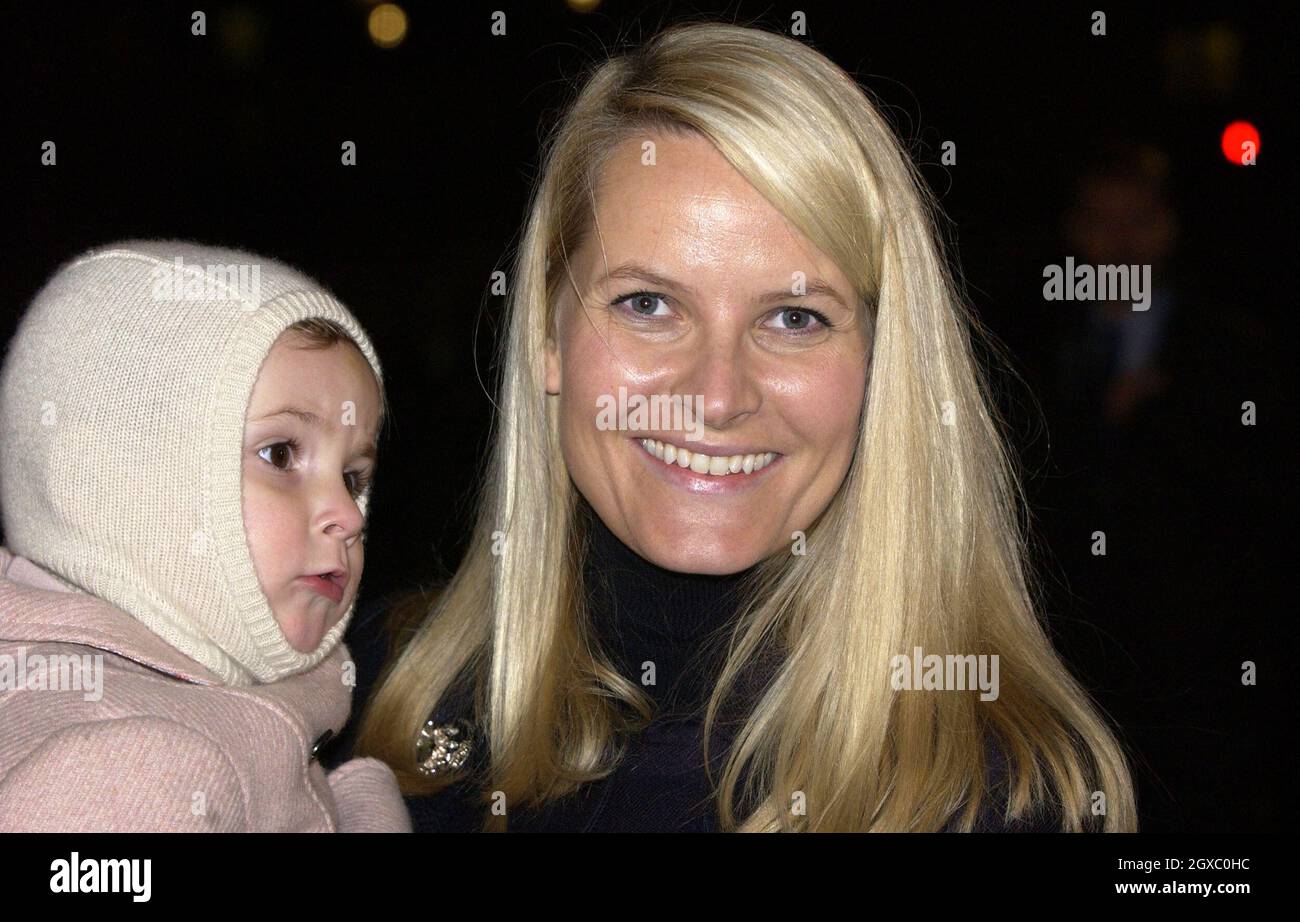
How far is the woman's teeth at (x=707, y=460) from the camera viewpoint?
1.91 m

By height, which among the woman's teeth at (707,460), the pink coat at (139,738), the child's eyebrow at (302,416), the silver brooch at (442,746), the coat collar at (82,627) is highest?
the child's eyebrow at (302,416)

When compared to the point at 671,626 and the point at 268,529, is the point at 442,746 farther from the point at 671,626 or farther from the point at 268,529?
the point at 268,529

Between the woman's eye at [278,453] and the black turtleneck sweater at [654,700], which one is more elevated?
the woman's eye at [278,453]

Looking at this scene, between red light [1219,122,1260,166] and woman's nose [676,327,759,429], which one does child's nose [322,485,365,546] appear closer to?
woman's nose [676,327,759,429]

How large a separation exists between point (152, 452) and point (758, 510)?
0.94 m

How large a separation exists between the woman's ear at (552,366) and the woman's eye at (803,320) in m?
0.45

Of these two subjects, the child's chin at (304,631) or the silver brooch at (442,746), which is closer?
the child's chin at (304,631)

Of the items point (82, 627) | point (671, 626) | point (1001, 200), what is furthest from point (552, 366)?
point (1001, 200)

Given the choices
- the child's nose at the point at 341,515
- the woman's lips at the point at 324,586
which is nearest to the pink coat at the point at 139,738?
the woman's lips at the point at 324,586

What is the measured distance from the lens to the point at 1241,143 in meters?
3.50

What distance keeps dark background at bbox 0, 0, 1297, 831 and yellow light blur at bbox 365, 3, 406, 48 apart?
0.03 metres

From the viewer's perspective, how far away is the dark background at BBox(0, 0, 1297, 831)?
10.8ft

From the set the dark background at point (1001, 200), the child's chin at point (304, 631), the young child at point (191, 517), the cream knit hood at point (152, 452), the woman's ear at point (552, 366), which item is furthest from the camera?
the dark background at point (1001, 200)

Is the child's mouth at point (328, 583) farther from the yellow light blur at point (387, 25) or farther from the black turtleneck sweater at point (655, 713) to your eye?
the yellow light blur at point (387, 25)
